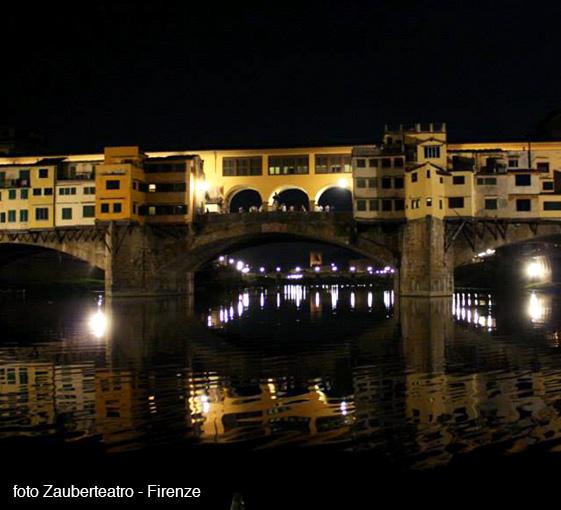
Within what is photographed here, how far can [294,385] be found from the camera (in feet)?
60.4

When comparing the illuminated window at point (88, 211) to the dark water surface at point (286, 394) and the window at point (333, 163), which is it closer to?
the window at point (333, 163)

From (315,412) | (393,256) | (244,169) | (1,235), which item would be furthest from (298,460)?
(1,235)

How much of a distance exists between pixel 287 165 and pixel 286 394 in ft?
185

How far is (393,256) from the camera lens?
64125 mm

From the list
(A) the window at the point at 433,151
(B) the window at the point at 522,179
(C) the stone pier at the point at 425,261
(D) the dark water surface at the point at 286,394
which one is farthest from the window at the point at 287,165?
(D) the dark water surface at the point at 286,394

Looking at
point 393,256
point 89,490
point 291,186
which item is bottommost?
point 89,490

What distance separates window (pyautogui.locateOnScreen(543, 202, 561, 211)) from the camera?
6431cm

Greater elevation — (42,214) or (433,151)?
(433,151)

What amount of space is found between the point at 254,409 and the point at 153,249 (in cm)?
5495

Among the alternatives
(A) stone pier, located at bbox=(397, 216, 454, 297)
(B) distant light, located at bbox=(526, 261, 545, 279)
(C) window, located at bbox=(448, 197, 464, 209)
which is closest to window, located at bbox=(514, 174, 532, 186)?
(C) window, located at bbox=(448, 197, 464, 209)

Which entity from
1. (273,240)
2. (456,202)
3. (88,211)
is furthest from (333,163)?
(88,211)

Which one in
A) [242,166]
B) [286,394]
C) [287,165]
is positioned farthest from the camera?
[242,166]

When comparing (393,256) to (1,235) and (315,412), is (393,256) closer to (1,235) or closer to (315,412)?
(1,235)

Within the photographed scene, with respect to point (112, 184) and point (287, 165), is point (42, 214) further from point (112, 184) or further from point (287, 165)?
point (287, 165)
